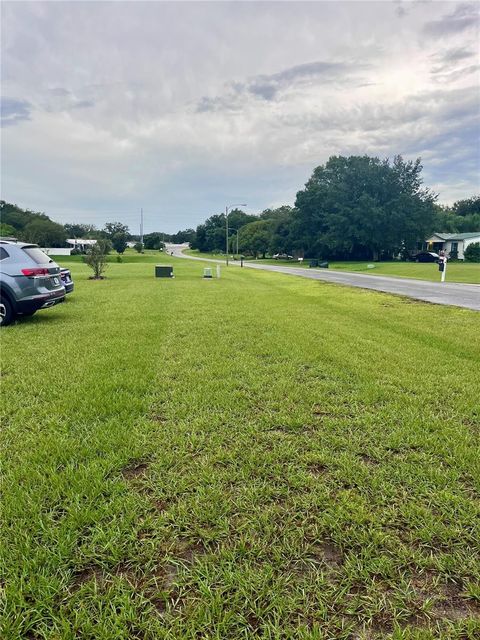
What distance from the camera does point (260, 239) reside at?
78.1 m

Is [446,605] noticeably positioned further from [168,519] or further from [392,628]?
[168,519]

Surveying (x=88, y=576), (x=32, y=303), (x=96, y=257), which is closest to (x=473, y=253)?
(x=96, y=257)

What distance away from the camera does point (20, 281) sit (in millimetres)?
6969

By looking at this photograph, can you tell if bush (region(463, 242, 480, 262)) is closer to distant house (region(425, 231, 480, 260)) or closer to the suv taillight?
distant house (region(425, 231, 480, 260))

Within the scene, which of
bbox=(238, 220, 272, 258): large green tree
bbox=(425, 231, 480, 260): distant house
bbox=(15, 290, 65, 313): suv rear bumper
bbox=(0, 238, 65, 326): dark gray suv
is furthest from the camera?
bbox=(238, 220, 272, 258): large green tree

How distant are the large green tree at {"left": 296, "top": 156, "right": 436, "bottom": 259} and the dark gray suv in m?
50.6

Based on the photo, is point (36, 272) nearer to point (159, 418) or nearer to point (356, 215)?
point (159, 418)

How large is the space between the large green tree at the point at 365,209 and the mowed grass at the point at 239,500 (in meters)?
52.1

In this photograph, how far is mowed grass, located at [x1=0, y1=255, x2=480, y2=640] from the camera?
5.10ft

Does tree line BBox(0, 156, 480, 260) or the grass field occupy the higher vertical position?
tree line BBox(0, 156, 480, 260)

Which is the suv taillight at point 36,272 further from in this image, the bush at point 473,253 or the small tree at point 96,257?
the bush at point 473,253

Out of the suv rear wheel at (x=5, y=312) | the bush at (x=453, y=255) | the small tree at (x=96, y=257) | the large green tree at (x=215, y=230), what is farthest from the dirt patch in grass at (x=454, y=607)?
the large green tree at (x=215, y=230)

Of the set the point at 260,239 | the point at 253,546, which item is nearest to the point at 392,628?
the point at 253,546

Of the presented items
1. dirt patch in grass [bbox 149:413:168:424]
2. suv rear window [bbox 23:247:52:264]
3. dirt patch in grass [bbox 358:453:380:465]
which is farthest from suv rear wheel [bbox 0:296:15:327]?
dirt patch in grass [bbox 358:453:380:465]
